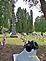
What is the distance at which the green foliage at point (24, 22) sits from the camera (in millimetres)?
11461

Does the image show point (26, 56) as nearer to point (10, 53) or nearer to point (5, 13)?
point (10, 53)

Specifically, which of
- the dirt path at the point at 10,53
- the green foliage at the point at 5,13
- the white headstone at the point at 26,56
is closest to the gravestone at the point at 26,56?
the white headstone at the point at 26,56

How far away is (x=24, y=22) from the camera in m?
11.9

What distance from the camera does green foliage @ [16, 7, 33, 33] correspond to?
37.6ft

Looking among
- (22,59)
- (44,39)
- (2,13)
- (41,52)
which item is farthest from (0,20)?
(22,59)

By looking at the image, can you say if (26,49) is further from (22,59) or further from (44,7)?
(44,7)

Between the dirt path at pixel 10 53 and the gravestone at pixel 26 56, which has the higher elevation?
the gravestone at pixel 26 56

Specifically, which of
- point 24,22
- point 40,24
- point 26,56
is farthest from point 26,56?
point 24,22

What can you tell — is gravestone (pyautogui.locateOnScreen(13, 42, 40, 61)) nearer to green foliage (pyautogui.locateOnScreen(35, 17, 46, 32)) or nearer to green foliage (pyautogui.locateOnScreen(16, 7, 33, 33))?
green foliage (pyautogui.locateOnScreen(35, 17, 46, 32))

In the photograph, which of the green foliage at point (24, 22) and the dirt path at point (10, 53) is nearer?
the dirt path at point (10, 53)

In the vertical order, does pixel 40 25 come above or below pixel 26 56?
below

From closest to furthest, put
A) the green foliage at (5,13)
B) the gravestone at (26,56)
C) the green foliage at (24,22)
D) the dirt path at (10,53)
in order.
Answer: the gravestone at (26,56)
the dirt path at (10,53)
the green foliage at (5,13)
the green foliage at (24,22)

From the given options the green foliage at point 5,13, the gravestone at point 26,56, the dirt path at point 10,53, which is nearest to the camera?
the gravestone at point 26,56

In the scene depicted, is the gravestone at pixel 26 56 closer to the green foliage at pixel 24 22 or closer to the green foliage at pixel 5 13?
the green foliage at pixel 5 13
